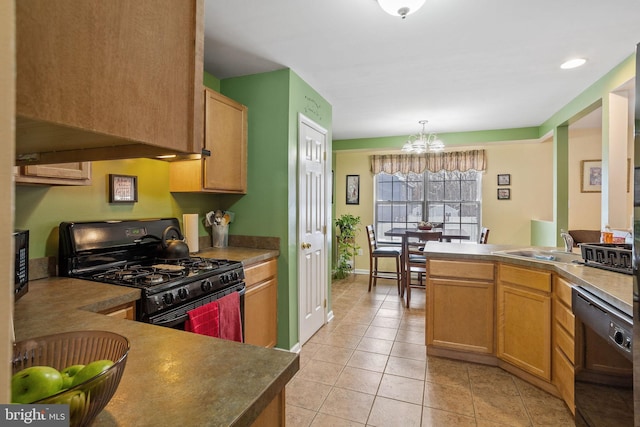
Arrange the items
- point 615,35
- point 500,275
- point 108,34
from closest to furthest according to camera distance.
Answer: point 108,34 < point 615,35 < point 500,275

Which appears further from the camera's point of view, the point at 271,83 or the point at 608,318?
the point at 271,83

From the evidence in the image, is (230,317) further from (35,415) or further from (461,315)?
(461,315)

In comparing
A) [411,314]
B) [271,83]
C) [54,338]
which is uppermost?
[271,83]

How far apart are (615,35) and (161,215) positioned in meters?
3.59

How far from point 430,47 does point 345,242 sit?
3834 mm

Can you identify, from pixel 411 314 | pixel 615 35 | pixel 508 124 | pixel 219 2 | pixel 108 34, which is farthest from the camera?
pixel 508 124

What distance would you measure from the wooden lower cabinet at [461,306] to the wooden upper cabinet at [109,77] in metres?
2.48

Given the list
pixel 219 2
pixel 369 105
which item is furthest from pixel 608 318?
pixel 369 105

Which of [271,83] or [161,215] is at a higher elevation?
[271,83]

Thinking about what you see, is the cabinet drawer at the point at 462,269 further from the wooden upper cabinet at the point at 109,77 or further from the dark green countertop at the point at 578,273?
the wooden upper cabinet at the point at 109,77

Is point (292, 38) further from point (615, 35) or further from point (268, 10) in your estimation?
point (615, 35)

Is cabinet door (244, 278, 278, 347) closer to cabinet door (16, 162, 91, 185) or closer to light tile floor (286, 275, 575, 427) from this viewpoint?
light tile floor (286, 275, 575, 427)

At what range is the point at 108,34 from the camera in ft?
1.59

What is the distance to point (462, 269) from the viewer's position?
8.51 ft
